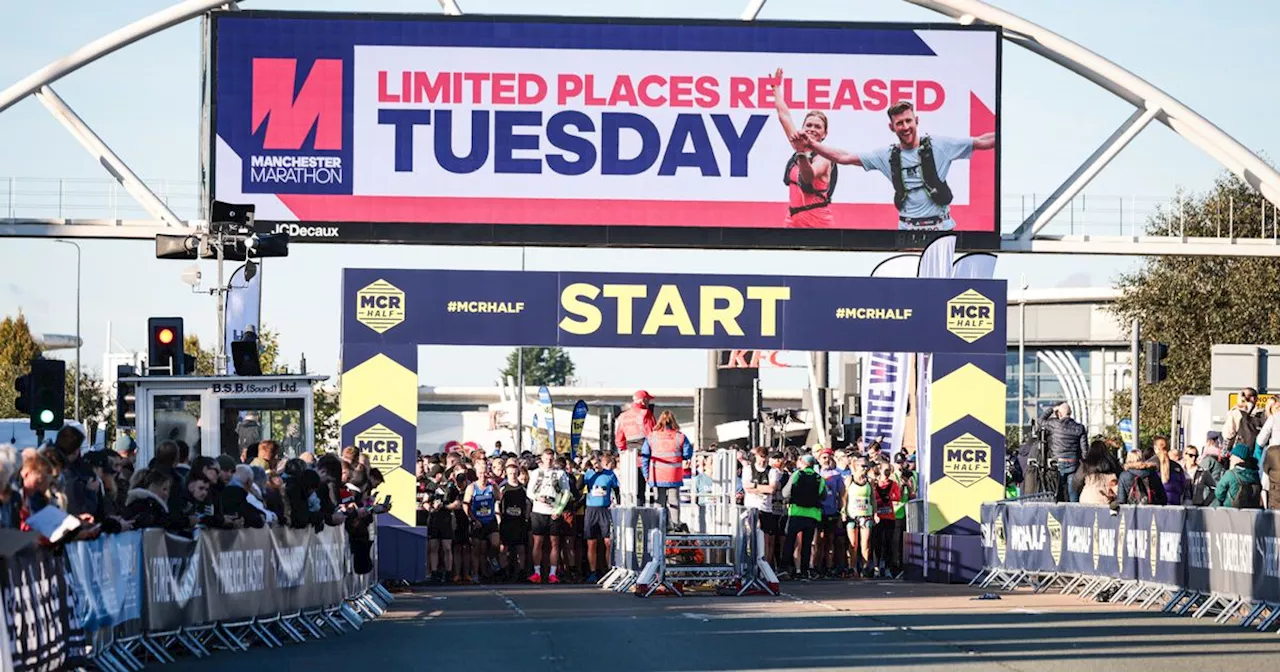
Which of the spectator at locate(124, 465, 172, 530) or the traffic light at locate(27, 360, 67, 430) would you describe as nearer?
the spectator at locate(124, 465, 172, 530)

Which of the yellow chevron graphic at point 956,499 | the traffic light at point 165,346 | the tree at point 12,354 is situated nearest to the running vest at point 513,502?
the traffic light at point 165,346

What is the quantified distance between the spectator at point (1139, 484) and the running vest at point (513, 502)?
8969 mm

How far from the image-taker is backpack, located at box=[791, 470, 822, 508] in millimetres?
27578

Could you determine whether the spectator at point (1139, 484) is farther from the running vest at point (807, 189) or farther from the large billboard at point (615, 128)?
the running vest at point (807, 189)

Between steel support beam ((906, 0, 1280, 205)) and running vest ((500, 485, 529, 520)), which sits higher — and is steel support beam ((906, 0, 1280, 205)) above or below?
above

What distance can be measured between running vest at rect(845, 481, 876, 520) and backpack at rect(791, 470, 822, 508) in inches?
42.2

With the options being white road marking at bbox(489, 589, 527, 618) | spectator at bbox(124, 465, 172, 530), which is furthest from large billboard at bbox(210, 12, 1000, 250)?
spectator at bbox(124, 465, 172, 530)

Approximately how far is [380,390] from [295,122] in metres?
7.41

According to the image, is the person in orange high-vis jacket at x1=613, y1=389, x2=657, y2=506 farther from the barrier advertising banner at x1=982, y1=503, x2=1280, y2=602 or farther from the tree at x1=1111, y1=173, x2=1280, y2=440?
the tree at x1=1111, y1=173, x2=1280, y2=440

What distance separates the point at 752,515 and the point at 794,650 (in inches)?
346

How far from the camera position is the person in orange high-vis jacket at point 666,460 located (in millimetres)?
24875

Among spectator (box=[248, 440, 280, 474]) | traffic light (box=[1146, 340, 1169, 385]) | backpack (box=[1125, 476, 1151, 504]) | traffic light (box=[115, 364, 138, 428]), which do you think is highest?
traffic light (box=[1146, 340, 1169, 385])

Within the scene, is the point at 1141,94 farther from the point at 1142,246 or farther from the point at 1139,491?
the point at 1139,491

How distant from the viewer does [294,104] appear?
3256 cm
